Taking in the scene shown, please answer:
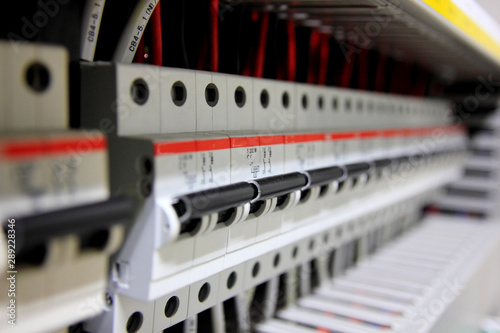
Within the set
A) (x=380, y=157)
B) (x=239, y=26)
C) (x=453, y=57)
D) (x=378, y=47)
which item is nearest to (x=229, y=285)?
(x=239, y=26)

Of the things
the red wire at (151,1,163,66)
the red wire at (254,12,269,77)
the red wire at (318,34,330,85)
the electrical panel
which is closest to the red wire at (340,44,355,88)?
the electrical panel

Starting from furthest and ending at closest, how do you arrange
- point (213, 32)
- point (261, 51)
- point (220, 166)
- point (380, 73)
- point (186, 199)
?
1. point (380, 73)
2. point (261, 51)
3. point (213, 32)
4. point (220, 166)
5. point (186, 199)

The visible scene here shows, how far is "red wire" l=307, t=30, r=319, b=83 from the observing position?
3.83 ft

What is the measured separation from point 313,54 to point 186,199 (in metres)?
0.75

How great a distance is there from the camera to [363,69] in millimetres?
1458

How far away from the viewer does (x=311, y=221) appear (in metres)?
0.94

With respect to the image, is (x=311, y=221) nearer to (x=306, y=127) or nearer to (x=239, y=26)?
(x=306, y=127)

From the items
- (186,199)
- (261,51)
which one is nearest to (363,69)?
(261,51)

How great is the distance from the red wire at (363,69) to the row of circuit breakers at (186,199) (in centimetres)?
12

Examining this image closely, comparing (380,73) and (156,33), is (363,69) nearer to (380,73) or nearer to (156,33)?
(380,73)

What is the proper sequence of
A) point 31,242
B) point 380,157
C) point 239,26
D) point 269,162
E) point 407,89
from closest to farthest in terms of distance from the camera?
point 31,242 < point 269,162 < point 239,26 < point 380,157 < point 407,89

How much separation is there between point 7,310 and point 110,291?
7.3 inches

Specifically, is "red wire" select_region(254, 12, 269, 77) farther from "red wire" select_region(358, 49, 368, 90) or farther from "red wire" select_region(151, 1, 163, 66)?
"red wire" select_region(358, 49, 368, 90)

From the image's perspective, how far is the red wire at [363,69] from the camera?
144cm
